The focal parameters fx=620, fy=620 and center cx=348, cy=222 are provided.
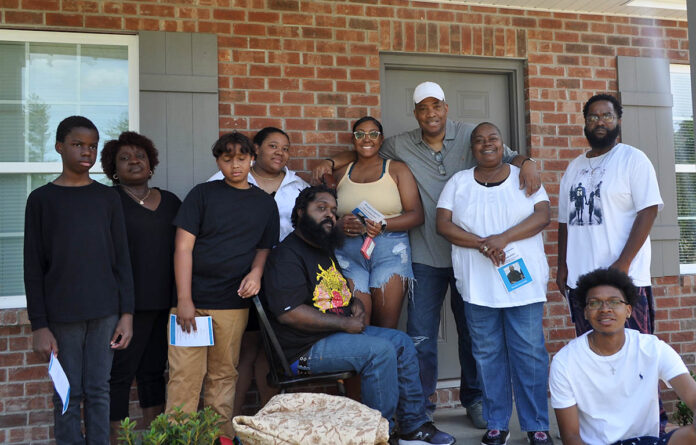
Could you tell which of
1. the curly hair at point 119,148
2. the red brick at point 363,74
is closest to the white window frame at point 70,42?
the curly hair at point 119,148

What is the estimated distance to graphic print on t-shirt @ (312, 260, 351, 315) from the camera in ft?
11.2

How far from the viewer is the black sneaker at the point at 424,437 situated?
357cm

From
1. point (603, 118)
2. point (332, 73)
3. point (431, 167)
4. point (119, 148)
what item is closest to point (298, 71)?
point (332, 73)

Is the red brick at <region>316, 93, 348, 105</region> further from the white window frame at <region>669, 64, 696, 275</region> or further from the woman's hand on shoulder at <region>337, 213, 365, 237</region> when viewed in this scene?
the white window frame at <region>669, 64, 696, 275</region>

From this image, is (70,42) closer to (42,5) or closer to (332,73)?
(42,5)

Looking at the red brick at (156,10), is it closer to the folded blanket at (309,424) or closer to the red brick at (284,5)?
the red brick at (284,5)

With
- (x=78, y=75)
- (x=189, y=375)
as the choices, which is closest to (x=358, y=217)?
(x=189, y=375)

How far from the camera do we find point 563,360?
2996 mm

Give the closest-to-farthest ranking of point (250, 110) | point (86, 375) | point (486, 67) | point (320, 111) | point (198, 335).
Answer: point (86, 375)
point (198, 335)
point (250, 110)
point (320, 111)
point (486, 67)

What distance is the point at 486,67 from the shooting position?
4.88m

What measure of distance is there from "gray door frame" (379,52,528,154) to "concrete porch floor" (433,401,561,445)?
6.74 feet

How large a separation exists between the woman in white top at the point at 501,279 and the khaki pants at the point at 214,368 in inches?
52.6

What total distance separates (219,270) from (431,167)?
156cm

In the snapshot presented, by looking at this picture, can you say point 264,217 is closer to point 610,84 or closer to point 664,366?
point 664,366
